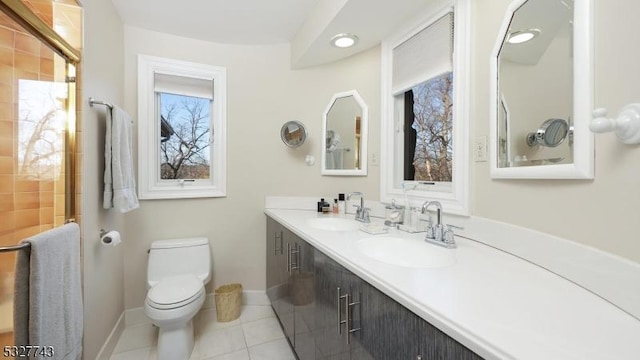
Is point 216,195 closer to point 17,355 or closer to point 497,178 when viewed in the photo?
point 17,355

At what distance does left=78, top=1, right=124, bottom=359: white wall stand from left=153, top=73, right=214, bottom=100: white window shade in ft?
0.99

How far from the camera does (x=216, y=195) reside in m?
2.31

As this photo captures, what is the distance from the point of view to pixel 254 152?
240 cm

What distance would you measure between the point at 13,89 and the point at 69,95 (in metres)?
0.19

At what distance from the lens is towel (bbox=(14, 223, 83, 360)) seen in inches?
37.2

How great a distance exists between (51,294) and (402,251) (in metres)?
1.48

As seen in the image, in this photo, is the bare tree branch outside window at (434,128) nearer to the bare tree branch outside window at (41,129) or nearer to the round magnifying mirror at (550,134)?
the round magnifying mirror at (550,134)

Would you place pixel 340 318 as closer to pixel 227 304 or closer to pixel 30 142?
pixel 227 304

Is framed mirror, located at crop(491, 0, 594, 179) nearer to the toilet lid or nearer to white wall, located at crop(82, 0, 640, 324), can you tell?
white wall, located at crop(82, 0, 640, 324)

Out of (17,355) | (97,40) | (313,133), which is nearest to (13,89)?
(97,40)

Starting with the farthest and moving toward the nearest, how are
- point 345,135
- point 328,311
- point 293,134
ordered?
point 293,134
point 345,135
point 328,311

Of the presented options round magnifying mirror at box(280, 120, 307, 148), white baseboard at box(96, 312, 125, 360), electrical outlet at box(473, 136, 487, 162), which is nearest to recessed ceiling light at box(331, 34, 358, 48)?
round magnifying mirror at box(280, 120, 307, 148)

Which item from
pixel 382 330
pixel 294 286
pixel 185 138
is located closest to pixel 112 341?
pixel 294 286

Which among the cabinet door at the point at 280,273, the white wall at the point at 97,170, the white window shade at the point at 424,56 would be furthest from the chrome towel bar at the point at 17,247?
the white window shade at the point at 424,56
